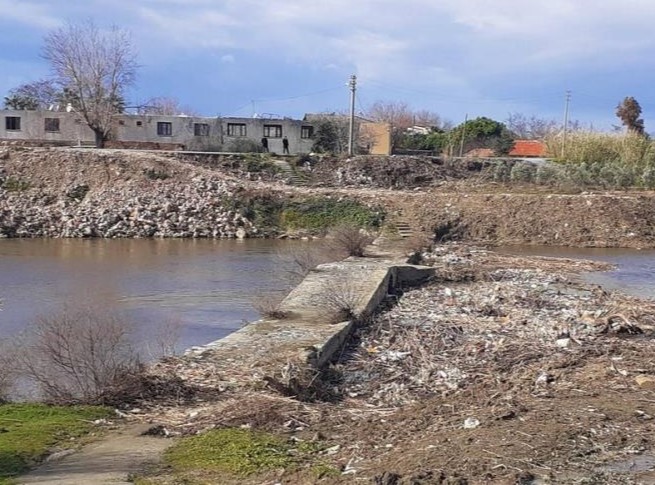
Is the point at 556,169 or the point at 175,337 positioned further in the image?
the point at 556,169

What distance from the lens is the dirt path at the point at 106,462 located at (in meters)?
5.76

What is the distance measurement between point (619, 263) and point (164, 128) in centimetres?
3373

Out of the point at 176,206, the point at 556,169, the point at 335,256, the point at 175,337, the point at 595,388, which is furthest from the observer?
the point at 556,169

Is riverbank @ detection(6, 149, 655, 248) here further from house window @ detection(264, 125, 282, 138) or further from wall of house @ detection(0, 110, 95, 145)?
wall of house @ detection(0, 110, 95, 145)

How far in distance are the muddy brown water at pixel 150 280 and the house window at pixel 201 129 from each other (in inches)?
825

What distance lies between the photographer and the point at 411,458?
238 inches

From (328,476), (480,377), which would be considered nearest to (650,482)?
(328,476)

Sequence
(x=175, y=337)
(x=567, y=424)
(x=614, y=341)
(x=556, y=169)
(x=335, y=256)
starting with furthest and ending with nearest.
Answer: (x=556, y=169), (x=335, y=256), (x=175, y=337), (x=614, y=341), (x=567, y=424)

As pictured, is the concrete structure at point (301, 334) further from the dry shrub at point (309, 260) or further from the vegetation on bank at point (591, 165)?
the vegetation on bank at point (591, 165)

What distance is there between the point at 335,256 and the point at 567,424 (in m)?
13.9

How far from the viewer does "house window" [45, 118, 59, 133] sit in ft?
175

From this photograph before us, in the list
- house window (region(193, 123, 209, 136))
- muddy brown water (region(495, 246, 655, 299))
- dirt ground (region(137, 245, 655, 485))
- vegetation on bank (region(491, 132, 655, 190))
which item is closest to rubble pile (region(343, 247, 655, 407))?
dirt ground (region(137, 245, 655, 485))

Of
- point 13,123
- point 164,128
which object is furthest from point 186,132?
point 13,123

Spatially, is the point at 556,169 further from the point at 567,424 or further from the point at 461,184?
the point at 567,424
